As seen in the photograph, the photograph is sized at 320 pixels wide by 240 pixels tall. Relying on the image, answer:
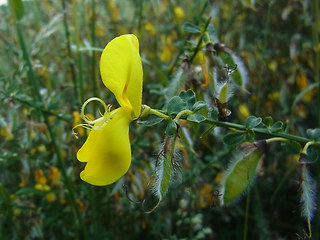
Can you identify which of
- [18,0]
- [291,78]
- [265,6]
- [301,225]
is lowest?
[301,225]

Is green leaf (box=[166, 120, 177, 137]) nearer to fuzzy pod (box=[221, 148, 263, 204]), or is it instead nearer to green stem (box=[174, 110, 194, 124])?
green stem (box=[174, 110, 194, 124])

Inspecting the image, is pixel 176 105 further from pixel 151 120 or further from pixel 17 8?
pixel 17 8

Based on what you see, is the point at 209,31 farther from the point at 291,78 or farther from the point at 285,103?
the point at 291,78

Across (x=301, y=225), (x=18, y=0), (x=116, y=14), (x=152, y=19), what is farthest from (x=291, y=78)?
(x=18, y=0)

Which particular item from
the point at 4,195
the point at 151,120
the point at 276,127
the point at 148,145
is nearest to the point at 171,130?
the point at 151,120

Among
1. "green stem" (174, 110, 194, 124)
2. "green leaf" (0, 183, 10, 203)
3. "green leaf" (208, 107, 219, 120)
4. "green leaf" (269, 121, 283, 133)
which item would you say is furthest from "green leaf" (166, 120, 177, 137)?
"green leaf" (0, 183, 10, 203)

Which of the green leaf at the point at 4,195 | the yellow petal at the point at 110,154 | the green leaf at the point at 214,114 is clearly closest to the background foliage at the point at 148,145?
the green leaf at the point at 4,195
